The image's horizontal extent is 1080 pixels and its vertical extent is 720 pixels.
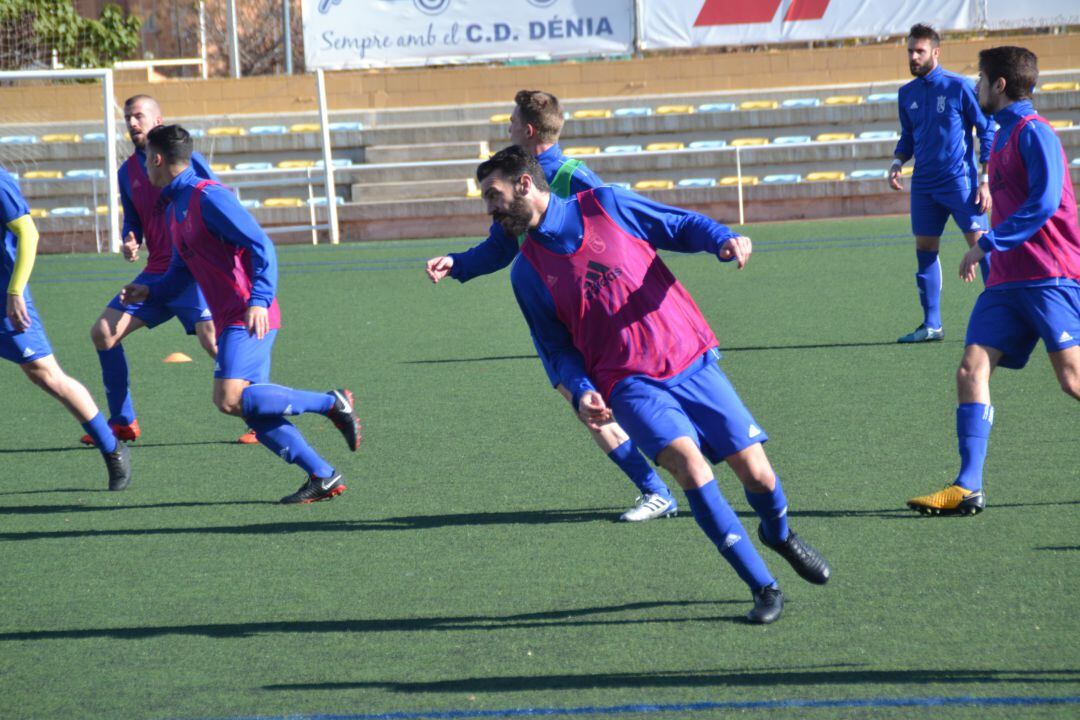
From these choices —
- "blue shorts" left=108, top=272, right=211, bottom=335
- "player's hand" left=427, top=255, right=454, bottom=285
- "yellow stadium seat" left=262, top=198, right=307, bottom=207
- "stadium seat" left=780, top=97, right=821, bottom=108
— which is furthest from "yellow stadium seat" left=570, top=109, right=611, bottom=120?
"player's hand" left=427, top=255, right=454, bottom=285

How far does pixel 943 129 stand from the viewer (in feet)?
31.1

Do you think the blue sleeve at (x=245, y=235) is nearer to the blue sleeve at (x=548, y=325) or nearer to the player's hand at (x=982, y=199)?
the blue sleeve at (x=548, y=325)

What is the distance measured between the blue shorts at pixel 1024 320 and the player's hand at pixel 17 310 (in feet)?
13.7

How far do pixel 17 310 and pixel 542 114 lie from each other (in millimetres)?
2589

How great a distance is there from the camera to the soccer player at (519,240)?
5.43m

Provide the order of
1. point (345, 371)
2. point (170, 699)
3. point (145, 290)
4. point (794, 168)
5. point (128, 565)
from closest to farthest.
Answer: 1. point (170, 699)
2. point (128, 565)
3. point (145, 290)
4. point (345, 371)
5. point (794, 168)

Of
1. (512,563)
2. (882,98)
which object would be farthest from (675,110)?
(512,563)

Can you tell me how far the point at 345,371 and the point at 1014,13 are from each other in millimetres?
16394

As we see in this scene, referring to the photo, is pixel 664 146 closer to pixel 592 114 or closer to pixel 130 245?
pixel 592 114

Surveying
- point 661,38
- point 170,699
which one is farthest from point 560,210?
point 661,38

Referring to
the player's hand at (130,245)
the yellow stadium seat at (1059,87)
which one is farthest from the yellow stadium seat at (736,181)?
the player's hand at (130,245)

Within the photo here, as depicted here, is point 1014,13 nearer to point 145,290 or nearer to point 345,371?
point 345,371

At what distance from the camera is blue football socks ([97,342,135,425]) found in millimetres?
7816

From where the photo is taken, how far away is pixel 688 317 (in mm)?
4445
